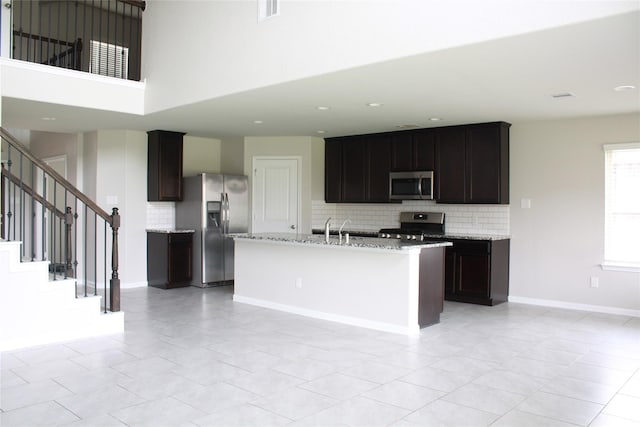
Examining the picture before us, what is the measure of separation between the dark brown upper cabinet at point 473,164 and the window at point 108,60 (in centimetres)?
433

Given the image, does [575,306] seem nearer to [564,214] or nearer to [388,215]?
[564,214]

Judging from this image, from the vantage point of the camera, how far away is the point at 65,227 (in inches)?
203

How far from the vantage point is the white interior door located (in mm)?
8727

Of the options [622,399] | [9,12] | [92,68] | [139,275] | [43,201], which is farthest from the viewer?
[139,275]

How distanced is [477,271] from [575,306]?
4.00 ft

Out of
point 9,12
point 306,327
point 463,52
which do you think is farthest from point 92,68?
point 463,52

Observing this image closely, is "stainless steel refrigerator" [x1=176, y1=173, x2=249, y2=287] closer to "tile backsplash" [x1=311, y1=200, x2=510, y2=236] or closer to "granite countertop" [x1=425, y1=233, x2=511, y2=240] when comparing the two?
"tile backsplash" [x1=311, y1=200, x2=510, y2=236]

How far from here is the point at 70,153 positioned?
8500 mm

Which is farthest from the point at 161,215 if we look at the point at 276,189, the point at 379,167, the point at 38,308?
the point at 38,308

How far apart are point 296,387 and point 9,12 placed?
5272 millimetres

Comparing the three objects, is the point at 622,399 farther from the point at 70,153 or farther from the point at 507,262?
the point at 70,153

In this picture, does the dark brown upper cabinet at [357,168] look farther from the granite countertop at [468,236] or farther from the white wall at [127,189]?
the white wall at [127,189]

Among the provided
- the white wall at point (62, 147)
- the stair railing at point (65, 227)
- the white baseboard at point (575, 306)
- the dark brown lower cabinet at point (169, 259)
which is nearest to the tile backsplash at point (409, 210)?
the white baseboard at point (575, 306)

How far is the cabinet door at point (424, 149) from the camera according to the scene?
7512mm
